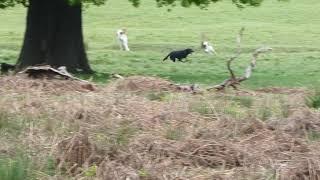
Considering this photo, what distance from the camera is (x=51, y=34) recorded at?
66.6ft

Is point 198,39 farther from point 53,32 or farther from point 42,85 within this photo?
point 42,85

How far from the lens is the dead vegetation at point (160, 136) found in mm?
7199

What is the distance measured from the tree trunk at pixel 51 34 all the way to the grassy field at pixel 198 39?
3.77 feet

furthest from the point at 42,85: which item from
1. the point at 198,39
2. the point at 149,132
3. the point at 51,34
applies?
the point at 198,39

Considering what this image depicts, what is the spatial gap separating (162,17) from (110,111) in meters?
41.9

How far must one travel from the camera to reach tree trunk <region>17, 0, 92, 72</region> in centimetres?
2016

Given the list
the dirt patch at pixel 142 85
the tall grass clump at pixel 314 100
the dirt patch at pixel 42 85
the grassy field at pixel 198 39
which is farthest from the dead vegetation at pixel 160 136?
the grassy field at pixel 198 39

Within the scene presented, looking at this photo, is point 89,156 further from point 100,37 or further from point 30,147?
point 100,37

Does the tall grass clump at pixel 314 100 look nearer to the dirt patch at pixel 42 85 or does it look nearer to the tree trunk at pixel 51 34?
the dirt patch at pixel 42 85

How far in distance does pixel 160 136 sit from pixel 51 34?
1248 cm

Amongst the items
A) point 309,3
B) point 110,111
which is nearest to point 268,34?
point 309,3

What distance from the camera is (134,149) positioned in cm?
769

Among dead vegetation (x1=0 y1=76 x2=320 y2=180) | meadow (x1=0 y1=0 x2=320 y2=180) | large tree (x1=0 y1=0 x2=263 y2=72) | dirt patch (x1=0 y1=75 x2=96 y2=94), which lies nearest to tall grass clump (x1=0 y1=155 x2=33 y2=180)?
meadow (x1=0 y1=0 x2=320 y2=180)

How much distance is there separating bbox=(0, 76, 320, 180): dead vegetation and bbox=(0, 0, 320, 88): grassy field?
8.12 meters
